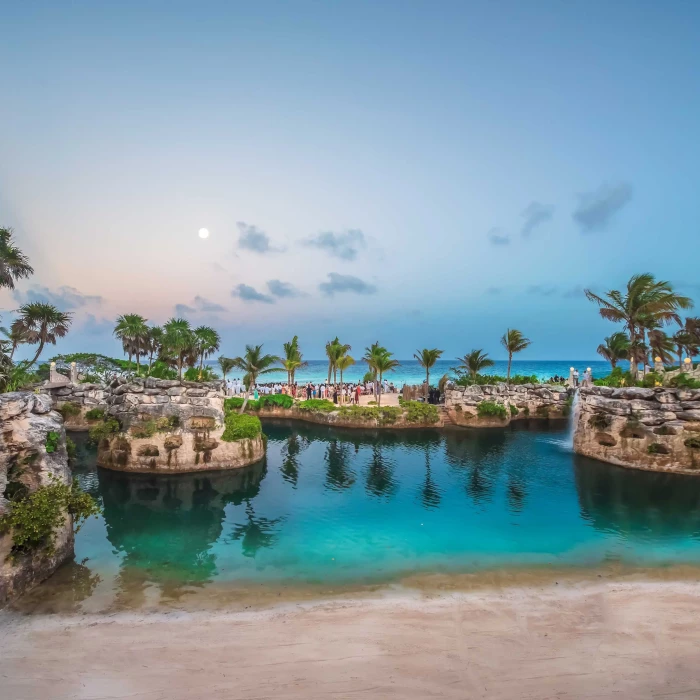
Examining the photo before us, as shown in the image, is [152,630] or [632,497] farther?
[632,497]

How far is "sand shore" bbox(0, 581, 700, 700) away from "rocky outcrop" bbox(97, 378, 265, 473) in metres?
14.1

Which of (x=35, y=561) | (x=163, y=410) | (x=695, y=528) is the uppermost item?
(x=163, y=410)

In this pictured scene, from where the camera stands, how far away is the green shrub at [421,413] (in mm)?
41156

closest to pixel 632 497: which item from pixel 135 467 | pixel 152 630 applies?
pixel 152 630

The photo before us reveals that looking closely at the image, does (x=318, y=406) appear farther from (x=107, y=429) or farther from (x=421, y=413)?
(x=107, y=429)

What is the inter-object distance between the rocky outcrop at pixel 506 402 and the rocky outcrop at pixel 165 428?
25.4m

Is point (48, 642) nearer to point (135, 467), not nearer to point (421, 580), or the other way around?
point (421, 580)

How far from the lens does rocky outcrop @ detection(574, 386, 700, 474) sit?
2591 centimetres

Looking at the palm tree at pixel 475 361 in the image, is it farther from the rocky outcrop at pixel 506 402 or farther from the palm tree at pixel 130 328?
the palm tree at pixel 130 328

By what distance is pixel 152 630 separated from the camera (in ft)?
35.8

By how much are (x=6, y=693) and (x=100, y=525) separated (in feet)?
36.9

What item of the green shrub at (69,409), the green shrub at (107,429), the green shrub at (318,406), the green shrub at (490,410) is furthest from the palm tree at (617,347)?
the green shrub at (69,409)

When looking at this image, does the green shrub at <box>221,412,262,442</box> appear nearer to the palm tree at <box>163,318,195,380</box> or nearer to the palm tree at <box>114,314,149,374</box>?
the palm tree at <box>163,318,195,380</box>

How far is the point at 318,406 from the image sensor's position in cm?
4347
